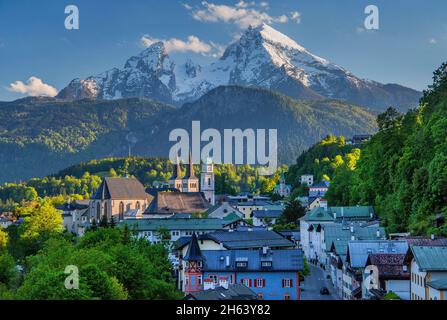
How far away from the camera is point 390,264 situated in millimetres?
34156

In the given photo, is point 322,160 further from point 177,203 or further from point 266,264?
point 266,264

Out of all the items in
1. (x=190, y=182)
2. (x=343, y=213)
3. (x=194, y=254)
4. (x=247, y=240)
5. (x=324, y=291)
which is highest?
(x=190, y=182)

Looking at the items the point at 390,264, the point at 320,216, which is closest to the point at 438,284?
the point at 390,264

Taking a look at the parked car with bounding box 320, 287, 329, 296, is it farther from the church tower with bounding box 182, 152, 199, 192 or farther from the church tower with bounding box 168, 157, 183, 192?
the church tower with bounding box 168, 157, 183, 192

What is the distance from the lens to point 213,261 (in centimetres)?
4584

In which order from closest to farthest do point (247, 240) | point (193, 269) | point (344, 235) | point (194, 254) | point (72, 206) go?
point (193, 269)
point (194, 254)
point (344, 235)
point (247, 240)
point (72, 206)

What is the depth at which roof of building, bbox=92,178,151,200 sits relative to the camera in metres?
130

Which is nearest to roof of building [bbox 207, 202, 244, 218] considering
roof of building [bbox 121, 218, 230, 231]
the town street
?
roof of building [bbox 121, 218, 230, 231]

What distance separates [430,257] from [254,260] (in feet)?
56.9

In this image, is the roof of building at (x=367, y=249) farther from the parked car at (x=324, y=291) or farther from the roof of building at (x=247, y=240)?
the roof of building at (x=247, y=240)

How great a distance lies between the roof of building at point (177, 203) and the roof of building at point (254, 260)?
237ft

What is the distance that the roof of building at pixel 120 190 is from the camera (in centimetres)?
12962
